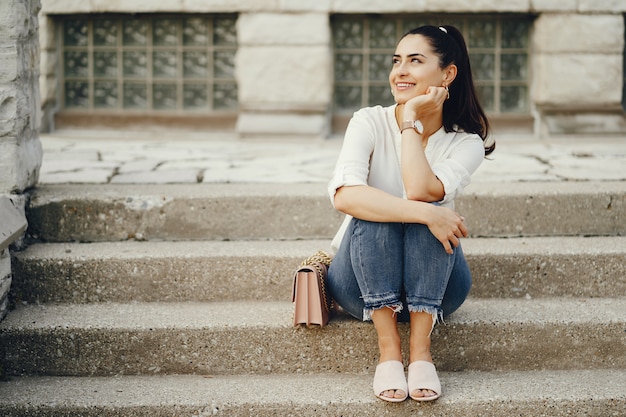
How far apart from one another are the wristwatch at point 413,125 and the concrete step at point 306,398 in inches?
34.3

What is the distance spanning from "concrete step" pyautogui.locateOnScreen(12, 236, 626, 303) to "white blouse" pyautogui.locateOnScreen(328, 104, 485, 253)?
1.23ft

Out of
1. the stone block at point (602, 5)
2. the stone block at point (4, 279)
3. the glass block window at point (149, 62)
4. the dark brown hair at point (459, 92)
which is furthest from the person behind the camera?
the glass block window at point (149, 62)

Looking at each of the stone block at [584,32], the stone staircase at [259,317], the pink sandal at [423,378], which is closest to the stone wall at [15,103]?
the stone staircase at [259,317]

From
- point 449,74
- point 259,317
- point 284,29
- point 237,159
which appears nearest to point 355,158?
point 449,74

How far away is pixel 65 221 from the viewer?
3316 millimetres

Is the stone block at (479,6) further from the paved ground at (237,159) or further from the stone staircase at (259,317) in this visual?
the stone staircase at (259,317)

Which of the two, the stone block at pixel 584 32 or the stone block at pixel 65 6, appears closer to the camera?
the stone block at pixel 584 32

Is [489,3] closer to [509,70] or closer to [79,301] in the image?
[509,70]

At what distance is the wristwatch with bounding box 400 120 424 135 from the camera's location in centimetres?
266

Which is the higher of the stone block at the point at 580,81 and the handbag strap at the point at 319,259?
the stone block at the point at 580,81

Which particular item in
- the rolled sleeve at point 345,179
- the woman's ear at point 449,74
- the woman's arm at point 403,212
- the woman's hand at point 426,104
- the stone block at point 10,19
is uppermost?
the stone block at point 10,19

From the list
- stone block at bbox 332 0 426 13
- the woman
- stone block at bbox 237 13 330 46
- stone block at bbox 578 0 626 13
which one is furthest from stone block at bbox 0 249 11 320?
stone block at bbox 578 0 626 13

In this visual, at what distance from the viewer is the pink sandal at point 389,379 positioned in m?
2.48

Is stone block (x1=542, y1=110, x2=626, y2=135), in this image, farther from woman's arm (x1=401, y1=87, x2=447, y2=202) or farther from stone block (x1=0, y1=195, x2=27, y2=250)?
stone block (x1=0, y1=195, x2=27, y2=250)
